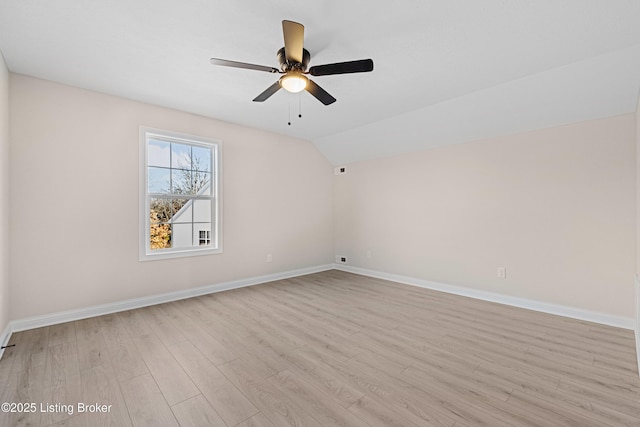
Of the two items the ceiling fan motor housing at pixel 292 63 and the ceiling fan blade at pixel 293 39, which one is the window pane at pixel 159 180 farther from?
the ceiling fan blade at pixel 293 39

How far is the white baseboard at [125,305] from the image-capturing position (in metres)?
2.89

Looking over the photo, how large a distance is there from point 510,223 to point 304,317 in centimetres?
291

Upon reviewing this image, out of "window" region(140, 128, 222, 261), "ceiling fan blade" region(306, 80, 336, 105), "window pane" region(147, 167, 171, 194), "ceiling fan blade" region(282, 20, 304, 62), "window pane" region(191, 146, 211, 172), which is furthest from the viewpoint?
"window pane" region(191, 146, 211, 172)

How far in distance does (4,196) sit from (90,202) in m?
0.68

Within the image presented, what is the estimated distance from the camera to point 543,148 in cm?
346

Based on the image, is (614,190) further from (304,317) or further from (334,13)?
(304,317)

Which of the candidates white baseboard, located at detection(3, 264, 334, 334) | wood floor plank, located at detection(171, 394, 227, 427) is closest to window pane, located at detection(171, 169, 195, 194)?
white baseboard, located at detection(3, 264, 334, 334)

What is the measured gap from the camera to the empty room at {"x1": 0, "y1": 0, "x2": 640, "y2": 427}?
1.92 metres

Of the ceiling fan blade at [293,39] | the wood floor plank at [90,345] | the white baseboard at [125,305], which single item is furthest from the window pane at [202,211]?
the ceiling fan blade at [293,39]

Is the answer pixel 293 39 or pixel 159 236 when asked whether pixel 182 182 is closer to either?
pixel 159 236

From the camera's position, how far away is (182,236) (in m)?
4.13

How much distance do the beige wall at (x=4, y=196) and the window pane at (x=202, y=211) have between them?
191 cm

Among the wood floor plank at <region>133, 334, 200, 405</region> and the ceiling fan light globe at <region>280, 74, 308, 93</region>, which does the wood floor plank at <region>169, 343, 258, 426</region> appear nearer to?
the wood floor plank at <region>133, 334, 200, 405</region>

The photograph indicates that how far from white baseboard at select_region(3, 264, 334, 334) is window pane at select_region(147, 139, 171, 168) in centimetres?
179
